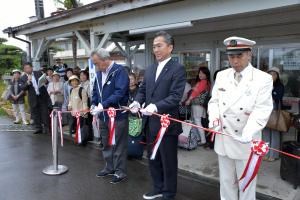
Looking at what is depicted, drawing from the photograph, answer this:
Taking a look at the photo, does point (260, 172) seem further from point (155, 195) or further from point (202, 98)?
point (202, 98)

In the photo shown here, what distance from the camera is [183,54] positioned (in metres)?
8.09

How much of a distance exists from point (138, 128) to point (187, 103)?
146cm

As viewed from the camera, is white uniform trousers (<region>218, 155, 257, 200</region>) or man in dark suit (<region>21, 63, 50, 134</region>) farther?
man in dark suit (<region>21, 63, 50, 134</region>)

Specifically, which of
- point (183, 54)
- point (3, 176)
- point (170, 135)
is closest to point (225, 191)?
point (170, 135)

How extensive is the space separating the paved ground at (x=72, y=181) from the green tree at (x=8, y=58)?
2120 cm

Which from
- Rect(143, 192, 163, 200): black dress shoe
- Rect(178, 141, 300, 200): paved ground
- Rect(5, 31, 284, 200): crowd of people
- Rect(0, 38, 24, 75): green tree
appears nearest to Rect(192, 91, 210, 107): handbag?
Rect(178, 141, 300, 200): paved ground

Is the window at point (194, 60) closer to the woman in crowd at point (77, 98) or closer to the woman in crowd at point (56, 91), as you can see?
the woman in crowd at point (77, 98)

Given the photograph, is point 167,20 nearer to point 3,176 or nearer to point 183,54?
point 183,54

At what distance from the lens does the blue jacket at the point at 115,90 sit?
4.25m

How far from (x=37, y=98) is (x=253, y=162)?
659 centimetres

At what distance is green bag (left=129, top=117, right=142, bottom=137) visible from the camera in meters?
5.27

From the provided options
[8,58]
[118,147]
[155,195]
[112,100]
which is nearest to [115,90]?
[112,100]

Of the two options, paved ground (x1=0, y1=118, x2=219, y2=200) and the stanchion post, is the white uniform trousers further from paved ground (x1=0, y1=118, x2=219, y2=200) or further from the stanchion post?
the stanchion post

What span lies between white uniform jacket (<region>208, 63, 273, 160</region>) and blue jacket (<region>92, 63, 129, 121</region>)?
5.27ft
